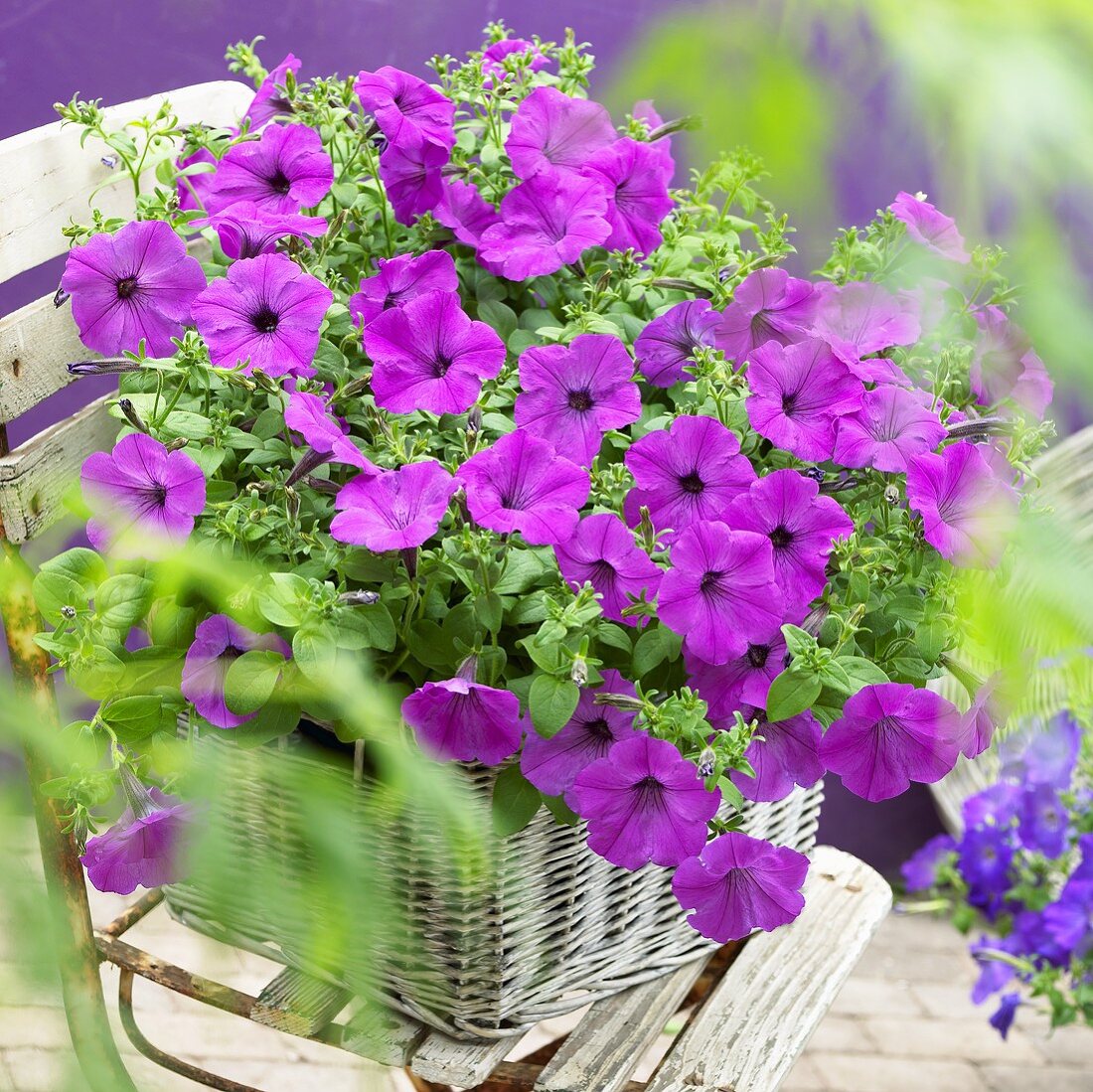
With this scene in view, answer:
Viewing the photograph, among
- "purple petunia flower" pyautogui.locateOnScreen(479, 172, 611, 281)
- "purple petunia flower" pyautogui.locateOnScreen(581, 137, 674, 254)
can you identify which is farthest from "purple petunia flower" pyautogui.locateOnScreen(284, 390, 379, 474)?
"purple petunia flower" pyautogui.locateOnScreen(581, 137, 674, 254)

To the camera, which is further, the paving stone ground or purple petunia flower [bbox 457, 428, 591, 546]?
the paving stone ground

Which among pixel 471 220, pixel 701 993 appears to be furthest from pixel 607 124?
pixel 701 993

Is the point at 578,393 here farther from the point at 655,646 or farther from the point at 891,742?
the point at 891,742

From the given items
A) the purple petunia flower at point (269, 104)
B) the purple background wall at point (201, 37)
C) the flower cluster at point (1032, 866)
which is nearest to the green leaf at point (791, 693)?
the purple petunia flower at point (269, 104)

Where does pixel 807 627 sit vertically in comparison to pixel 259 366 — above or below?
below

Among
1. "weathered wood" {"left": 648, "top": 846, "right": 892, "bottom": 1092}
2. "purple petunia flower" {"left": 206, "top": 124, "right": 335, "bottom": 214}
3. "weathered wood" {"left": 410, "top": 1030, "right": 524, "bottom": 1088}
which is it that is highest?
"purple petunia flower" {"left": 206, "top": 124, "right": 335, "bottom": 214}

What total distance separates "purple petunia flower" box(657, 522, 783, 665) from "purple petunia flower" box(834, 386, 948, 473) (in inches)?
4.1

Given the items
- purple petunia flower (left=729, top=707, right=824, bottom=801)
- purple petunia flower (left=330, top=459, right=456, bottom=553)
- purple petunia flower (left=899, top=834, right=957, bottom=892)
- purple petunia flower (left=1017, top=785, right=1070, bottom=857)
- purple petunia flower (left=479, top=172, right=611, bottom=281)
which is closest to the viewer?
purple petunia flower (left=330, top=459, right=456, bottom=553)

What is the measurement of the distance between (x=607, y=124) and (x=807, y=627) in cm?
41

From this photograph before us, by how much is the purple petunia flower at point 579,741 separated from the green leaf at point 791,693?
76mm

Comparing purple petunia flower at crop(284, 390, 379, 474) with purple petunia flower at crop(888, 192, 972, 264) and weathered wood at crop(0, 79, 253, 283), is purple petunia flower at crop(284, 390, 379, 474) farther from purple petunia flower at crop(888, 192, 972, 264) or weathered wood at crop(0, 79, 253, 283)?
purple petunia flower at crop(888, 192, 972, 264)

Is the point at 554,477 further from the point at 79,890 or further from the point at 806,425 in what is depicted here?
the point at 79,890

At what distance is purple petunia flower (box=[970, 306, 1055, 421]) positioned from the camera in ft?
2.60

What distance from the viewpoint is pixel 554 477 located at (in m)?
0.64
